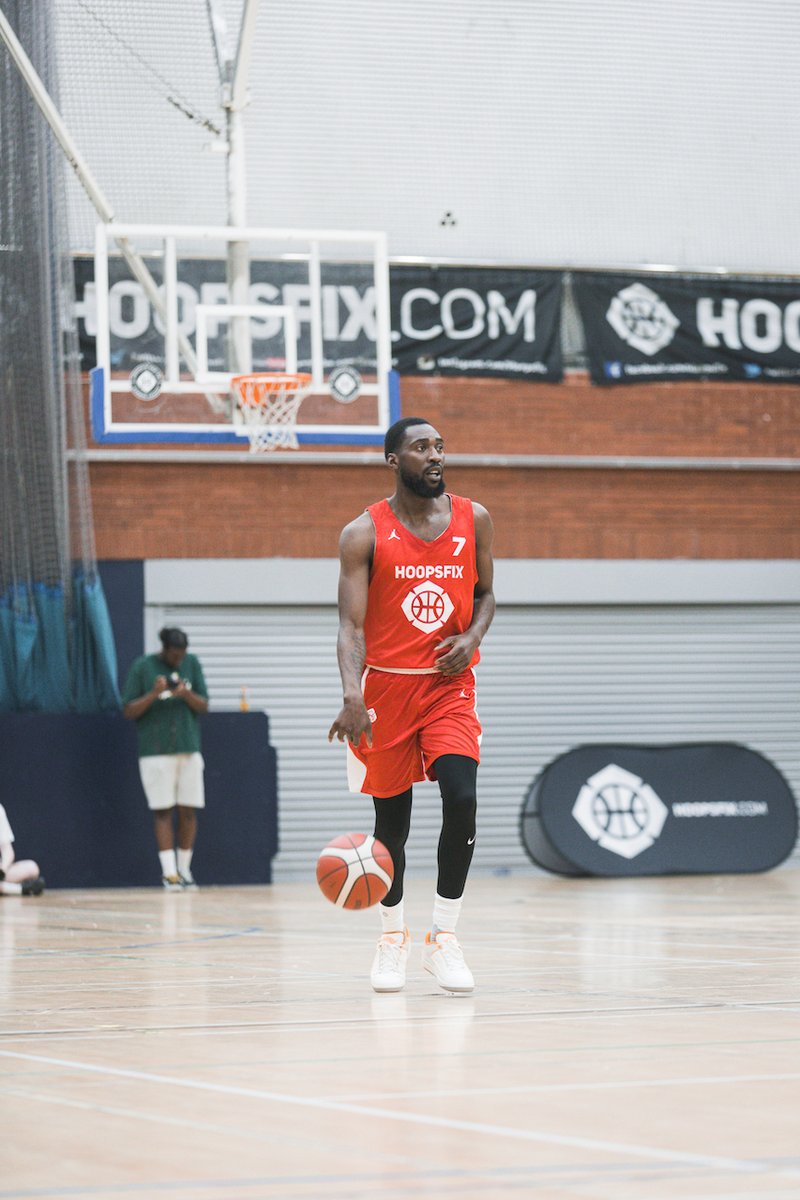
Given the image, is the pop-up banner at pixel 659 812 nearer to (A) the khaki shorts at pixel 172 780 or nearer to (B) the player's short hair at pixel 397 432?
(A) the khaki shorts at pixel 172 780

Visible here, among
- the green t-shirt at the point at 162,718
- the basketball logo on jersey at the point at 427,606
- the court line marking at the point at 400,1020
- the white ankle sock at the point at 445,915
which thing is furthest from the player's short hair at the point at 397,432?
the green t-shirt at the point at 162,718

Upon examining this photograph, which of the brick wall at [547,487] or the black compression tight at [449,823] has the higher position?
the brick wall at [547,487]

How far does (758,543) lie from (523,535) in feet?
8.12

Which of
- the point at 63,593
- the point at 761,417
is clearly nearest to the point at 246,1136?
the point at 63,593

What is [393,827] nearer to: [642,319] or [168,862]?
[168,862]

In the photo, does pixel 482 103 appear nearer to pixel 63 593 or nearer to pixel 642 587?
pixel 642 587

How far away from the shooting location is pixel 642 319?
58.9ft

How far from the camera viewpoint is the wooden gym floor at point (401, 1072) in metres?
2.90

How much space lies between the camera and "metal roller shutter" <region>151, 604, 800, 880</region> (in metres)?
17.2

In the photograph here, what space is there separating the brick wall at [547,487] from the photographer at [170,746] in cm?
227

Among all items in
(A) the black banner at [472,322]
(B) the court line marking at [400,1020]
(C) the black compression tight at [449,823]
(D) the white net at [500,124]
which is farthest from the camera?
(A) the black banner at [472,322]

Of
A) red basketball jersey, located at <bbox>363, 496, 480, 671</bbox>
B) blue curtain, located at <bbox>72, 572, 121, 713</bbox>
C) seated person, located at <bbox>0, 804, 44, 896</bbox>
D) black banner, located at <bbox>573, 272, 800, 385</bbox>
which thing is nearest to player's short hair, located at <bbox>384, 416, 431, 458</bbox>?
red basketball jersey, located at <bbox>363, 496, 480, 671</bbox>

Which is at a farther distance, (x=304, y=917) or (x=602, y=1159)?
(x=304, y=917)

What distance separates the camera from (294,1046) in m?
4.59
